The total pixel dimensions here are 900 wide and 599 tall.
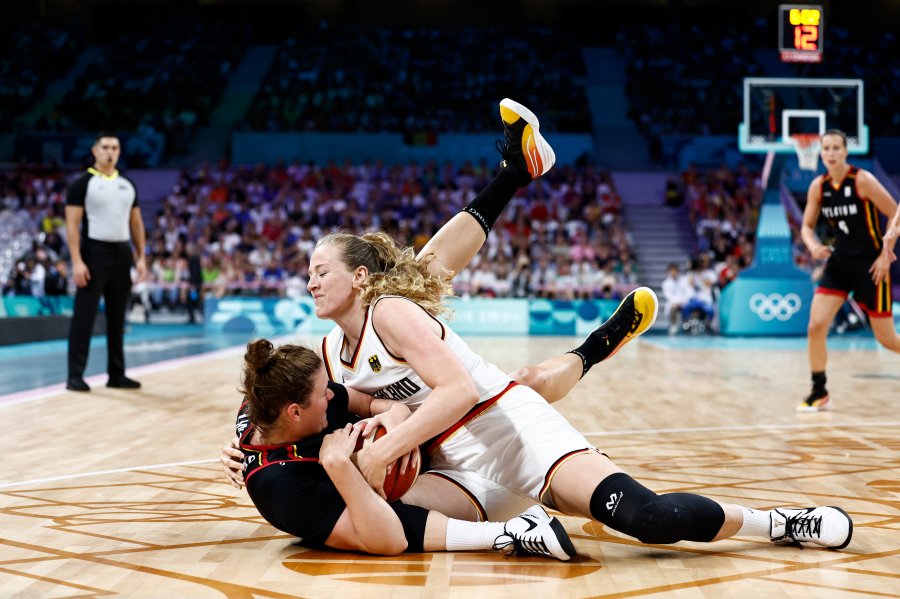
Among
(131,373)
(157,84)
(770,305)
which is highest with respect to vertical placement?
(157,84)

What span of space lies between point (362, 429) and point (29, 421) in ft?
11.8

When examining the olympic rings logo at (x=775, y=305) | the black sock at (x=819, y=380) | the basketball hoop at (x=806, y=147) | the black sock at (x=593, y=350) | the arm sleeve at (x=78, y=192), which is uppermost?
the basketball hoop at (x=806, y=147)

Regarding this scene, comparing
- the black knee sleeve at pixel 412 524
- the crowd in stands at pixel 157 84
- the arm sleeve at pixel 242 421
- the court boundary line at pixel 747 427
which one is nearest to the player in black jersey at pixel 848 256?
the court boundary line at pixel 747 427

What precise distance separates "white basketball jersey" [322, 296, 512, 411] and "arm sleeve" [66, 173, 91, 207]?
4.63 m

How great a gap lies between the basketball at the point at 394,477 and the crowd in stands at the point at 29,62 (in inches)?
1022

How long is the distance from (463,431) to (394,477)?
31cm

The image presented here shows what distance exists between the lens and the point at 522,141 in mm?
4160

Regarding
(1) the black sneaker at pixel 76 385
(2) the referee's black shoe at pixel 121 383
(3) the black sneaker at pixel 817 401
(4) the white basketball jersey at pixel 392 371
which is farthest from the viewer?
(2) the referee's black shoe at pixel 121 383

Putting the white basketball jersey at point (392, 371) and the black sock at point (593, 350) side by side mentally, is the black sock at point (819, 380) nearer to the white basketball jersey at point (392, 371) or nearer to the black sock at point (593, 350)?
the black sock at point (593, 350)

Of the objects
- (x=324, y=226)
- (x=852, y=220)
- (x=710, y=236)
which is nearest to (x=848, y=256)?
(x=852, y=220)

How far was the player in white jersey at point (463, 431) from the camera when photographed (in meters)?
2.67

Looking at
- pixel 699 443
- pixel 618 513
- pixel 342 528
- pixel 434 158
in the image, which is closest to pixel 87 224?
pixel 699 443

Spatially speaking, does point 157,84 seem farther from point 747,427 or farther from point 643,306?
point 643,306

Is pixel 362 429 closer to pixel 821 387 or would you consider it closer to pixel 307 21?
pixel 821 387
